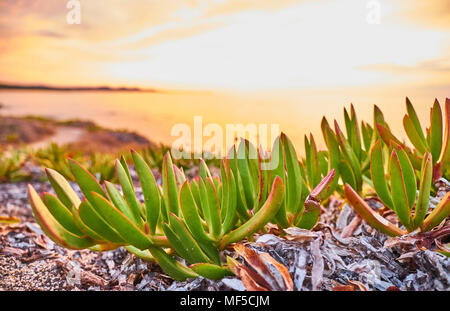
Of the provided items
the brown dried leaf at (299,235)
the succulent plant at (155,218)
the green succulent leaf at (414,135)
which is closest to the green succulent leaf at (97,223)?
the succulent plant at (155,218)

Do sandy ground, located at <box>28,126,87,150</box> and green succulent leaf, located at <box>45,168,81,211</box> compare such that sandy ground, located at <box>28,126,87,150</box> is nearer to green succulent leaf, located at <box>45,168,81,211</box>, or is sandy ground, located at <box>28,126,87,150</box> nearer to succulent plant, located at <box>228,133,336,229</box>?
green succulent leaf, located at <box>45,168,81,211</box>

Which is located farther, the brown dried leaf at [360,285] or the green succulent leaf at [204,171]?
the green succulent leaf at [204,171]

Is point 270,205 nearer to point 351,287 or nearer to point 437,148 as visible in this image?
point 351,287

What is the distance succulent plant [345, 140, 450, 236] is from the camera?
1154 mm

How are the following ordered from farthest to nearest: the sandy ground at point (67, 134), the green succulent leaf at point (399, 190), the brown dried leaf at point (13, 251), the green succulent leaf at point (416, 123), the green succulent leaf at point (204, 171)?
1. the sandy ground at point (67, 134)
2. the brown dried leaf at point (13, 251)
3. the green succulent leaf at point (416, 123)
4. the green succulent leaf at point (204, 171)
5. the green succulent leaf at point (399, 190)

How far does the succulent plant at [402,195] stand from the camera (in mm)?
1154

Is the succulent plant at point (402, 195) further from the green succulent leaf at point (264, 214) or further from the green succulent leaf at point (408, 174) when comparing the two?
the green succulent leaf at point (264, 214)

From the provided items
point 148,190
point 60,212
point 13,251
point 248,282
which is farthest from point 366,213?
point 13,251

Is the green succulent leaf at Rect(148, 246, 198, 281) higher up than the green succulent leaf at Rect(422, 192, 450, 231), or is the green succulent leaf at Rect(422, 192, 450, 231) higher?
the green succulent leaf at Rect(422, 192, 450, 231)

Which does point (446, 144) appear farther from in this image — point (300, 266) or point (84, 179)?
point (84, 179)

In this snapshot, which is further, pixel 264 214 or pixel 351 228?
pixel 351 228

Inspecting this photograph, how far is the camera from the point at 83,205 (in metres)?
1.10

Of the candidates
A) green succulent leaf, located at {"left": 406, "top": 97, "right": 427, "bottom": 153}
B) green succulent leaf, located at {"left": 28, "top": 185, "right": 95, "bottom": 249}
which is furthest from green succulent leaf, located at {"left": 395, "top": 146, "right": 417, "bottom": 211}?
green succulent leaf, located at {"left": 28, "top": 185, "right": 95, "bottom": 249}

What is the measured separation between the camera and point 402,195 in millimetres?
1188
